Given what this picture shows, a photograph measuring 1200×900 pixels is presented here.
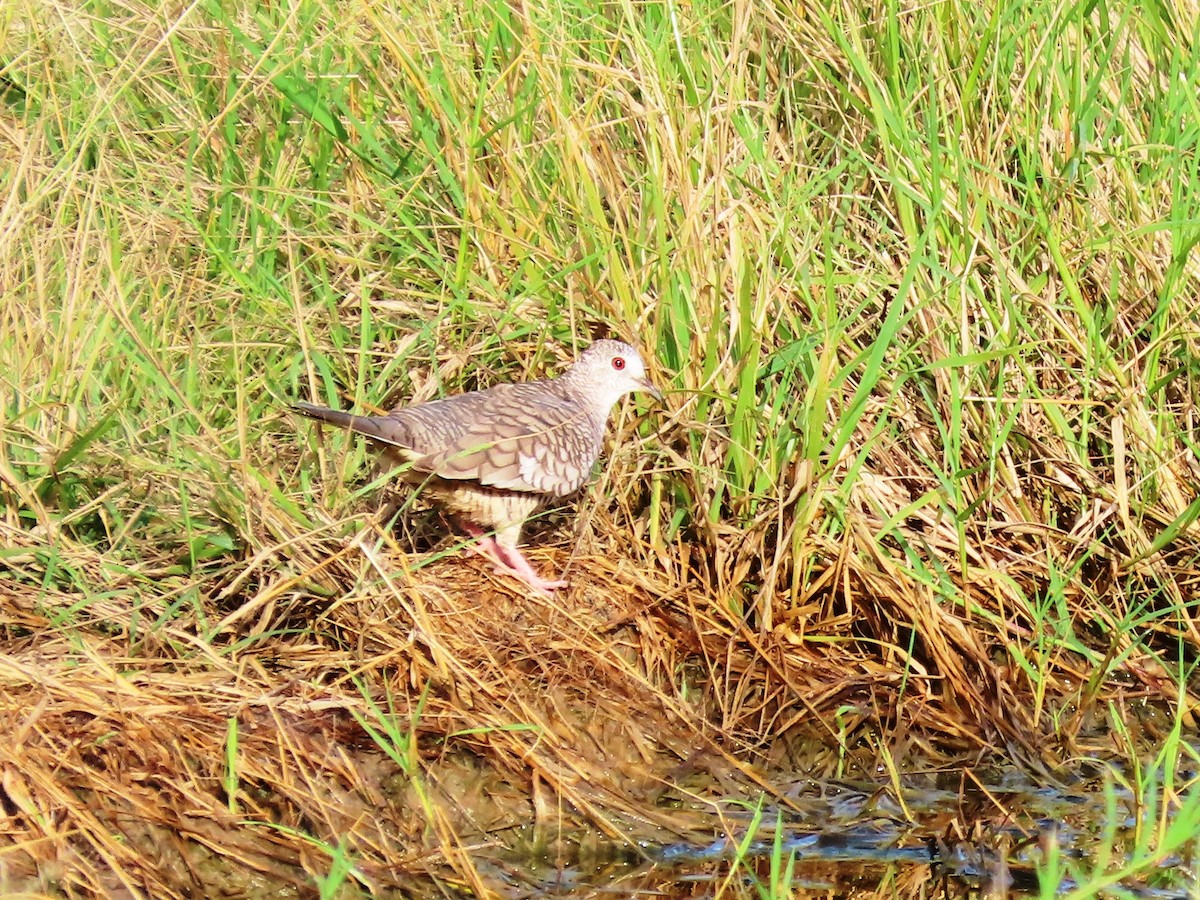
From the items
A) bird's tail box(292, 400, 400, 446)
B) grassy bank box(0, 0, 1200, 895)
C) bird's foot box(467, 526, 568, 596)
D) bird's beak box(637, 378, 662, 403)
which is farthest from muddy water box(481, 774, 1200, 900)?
bird's beak box(637, 378, 662, 403)

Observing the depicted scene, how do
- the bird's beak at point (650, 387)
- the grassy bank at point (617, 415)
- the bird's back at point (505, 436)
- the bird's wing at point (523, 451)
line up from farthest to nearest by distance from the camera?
the bird's beak at point (650, 387)
the bird's wing at point (523, 451)
the bird's back at point (505, 436)
the grassy bank at point (617, 415)

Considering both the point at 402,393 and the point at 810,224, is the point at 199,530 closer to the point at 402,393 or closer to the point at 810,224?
the point at 402,393

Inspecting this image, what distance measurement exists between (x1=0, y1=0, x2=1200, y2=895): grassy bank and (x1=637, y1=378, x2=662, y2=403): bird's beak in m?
0.06

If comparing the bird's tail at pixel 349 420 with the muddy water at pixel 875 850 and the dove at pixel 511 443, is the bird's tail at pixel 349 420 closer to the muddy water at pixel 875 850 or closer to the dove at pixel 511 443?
the dove at pixel 511 443

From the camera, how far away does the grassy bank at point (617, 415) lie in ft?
12.1

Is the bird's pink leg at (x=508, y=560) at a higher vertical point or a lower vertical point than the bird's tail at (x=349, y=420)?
lower

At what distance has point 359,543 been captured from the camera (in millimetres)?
3725

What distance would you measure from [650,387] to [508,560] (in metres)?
0.62

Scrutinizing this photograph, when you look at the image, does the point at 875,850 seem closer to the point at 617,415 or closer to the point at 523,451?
the point at 523,451

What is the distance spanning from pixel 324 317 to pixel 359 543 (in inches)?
43.8

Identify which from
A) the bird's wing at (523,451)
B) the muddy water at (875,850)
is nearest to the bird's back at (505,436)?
the bird's wing at (523,451)

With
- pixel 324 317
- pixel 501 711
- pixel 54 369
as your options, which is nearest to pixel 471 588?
pixel 501 711

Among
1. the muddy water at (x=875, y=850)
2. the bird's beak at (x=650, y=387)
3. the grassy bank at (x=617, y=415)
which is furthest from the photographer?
the bird's beak at (x=650, y=387)

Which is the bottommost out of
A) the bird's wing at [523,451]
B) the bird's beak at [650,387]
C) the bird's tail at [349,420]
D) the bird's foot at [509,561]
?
the bird's foot at [509,561]
